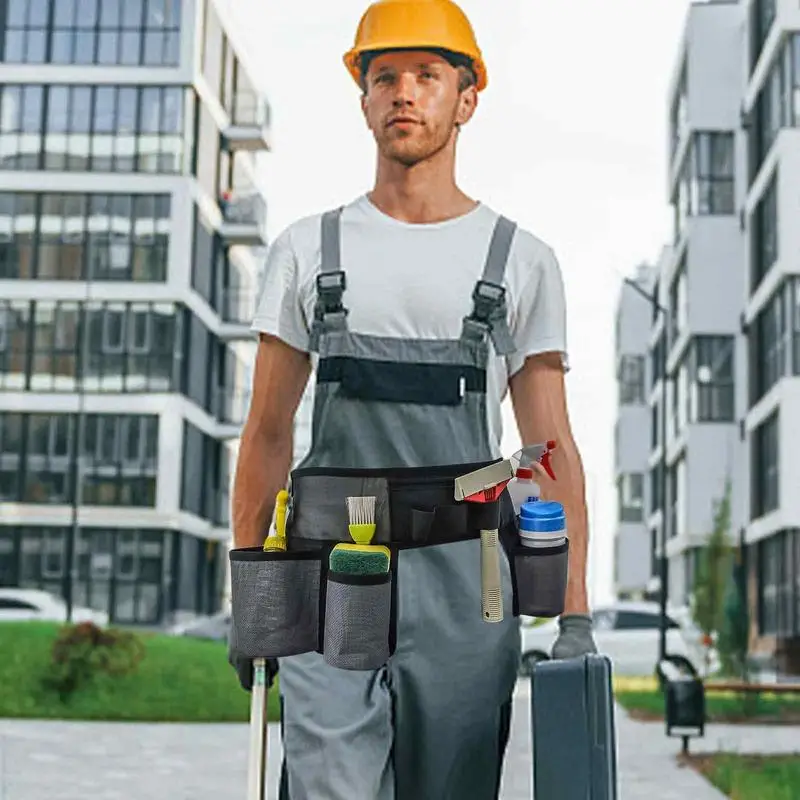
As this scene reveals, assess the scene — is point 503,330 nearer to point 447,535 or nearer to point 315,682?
point 447,535

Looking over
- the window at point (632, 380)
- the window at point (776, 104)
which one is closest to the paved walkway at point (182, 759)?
the window at point (776, 104)

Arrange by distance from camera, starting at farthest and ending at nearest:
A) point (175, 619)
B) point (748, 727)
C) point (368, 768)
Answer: point (175, 619), point (748, 727), point (368, 768)

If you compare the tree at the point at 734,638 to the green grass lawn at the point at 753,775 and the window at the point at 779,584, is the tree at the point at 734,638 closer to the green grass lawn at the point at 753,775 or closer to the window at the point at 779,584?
the green grass lawn at the point at 753,775

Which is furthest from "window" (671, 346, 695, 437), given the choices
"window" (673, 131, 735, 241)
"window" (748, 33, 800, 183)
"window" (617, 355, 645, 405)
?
"window" (617, 355, 645, 405)

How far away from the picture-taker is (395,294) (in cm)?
316

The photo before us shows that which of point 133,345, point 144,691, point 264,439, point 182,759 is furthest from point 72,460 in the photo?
point 264,439

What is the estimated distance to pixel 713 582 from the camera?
76.2 ft

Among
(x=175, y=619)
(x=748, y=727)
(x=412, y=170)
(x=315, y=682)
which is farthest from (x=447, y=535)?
(x=175, y=619)

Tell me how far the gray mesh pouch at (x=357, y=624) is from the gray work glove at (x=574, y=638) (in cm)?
31

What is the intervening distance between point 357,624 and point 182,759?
418 inches

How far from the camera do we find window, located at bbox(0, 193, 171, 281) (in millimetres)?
42000

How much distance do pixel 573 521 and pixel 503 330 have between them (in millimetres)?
389

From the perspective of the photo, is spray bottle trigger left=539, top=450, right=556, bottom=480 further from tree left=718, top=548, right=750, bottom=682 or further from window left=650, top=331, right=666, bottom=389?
window left=650, top=331, right=666, bottom=389

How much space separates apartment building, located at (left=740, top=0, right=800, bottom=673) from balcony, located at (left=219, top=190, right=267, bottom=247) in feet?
44.4
